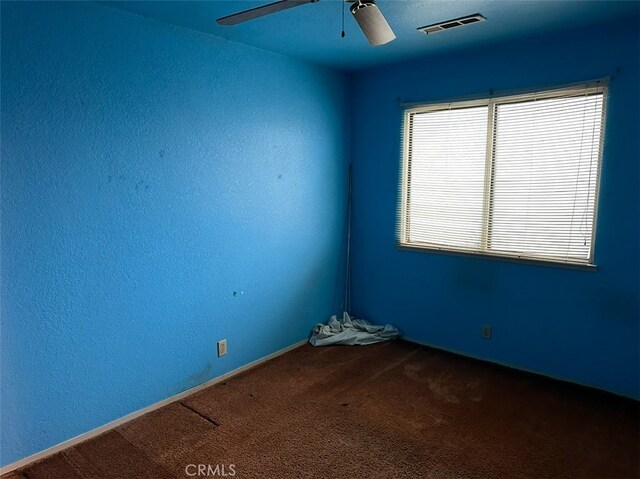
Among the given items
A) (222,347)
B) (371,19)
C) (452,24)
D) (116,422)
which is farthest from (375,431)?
(452,24)

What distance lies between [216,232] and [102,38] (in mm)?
1311

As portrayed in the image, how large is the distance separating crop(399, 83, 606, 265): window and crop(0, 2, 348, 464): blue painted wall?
0.99 meters

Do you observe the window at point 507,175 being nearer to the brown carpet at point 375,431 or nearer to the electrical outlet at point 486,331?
the electrical outlet at point 486,331

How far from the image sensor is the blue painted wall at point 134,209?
211 cm

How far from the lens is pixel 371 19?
1.83 metres

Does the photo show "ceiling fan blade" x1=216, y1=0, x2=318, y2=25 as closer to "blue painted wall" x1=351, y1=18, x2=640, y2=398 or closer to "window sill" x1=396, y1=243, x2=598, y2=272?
"blue painted wall" x1=351, y1=18, x2=640, y2=398

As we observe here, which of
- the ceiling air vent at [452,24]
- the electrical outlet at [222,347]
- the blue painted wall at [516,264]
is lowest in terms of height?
the electrical outlet at [222,347]

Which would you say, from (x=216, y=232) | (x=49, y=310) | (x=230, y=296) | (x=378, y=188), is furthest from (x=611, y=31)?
(x=49, y=310)

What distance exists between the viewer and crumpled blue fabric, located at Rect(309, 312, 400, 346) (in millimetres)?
3785

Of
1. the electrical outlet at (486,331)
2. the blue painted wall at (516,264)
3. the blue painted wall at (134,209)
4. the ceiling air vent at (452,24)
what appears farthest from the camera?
the electrical outlet at (486,331)

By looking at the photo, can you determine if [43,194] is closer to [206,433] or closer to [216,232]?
[216,232]

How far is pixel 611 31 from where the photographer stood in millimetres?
2725

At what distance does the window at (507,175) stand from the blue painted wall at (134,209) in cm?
99

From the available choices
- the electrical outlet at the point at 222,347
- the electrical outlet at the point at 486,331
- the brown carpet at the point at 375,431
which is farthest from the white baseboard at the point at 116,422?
the electrical outlet at the point at 486,331
